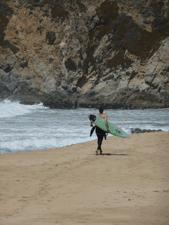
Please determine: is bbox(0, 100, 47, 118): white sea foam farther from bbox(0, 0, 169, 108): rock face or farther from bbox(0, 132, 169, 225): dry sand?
bbox(0, 132, 169, 225): dry sand

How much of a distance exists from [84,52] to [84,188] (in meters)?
43.2

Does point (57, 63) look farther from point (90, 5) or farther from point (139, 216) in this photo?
point (139, 216)

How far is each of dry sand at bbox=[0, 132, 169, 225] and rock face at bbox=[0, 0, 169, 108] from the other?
33.7 metres

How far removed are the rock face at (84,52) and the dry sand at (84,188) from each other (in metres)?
33.7

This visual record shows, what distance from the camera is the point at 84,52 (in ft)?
152

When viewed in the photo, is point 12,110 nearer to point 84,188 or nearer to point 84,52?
point 84,52

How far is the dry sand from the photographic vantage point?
335cm

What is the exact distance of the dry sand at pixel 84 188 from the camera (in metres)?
3.35

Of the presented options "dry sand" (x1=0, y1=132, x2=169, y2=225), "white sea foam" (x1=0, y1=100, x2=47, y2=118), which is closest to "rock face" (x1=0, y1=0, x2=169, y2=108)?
"white sea foam" (x1=0, y1=100, x2=47, y2=118)

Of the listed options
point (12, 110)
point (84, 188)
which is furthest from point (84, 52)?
point (84, 188)

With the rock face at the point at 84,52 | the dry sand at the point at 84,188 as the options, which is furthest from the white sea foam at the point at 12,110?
the dry sand at the point at 84,188

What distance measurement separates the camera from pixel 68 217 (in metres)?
3.33

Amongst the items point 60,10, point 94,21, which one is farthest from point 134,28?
point 60,10

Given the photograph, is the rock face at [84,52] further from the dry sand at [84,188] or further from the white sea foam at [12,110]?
the dry sand at [84,188]
